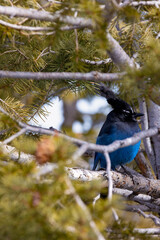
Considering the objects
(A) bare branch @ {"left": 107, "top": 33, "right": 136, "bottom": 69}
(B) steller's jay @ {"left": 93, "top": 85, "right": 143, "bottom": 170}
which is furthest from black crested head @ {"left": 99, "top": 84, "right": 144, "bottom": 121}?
(A) bare branch @ {"left": 107, "top": 33, "right": 136, "bottom": 69}

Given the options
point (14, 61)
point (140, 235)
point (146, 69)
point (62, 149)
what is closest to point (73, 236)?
point (62, 149)

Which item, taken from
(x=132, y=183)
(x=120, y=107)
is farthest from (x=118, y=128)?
(x=132, y=183)

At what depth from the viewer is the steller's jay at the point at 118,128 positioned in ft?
13.7

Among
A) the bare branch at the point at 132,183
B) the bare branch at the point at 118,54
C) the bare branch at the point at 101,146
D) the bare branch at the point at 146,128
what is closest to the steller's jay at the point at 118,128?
the bare branch at the point at 146,128

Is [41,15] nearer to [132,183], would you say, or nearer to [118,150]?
[132,183]

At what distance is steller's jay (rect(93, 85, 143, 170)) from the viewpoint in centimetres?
418

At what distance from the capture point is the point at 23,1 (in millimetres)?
2570

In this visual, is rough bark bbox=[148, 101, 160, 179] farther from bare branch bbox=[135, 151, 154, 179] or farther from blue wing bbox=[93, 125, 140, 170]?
blue wing bbox=[93, 125, 140, 170]

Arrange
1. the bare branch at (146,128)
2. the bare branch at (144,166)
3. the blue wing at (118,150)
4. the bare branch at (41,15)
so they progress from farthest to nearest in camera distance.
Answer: the bare branch at (144,166)
the bare branch at (146,128)
the blue wing at (118,150)
the bare branch at (41,15)

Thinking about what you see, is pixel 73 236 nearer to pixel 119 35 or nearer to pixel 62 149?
pixel 62 149

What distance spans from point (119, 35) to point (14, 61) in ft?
3.58

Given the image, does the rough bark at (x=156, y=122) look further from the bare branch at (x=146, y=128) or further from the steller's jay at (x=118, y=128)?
the steller's jay at (x=118, y=128)

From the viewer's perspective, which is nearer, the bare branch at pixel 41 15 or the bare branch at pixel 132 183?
the bare branch at pixel 41 15

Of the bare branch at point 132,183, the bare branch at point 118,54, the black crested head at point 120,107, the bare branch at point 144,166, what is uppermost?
the bare branch at point 118,54
